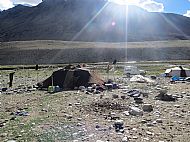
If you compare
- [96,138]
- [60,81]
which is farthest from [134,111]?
[60,81]

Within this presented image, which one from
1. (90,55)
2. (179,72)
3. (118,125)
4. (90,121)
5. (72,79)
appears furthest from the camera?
(90,55)

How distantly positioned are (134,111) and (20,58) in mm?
120996

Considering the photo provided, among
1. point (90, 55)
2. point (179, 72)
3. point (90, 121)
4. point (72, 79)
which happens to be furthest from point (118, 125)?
point (90, 55)

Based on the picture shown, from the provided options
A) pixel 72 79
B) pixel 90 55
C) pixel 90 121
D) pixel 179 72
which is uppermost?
pixel 90 55

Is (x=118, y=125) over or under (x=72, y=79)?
under

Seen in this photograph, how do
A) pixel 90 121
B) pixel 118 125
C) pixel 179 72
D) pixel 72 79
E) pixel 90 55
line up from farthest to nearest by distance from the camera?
pixel 90 55
pixel 179 72
pixel 72 79
pixel 90 121
pixel 118 125

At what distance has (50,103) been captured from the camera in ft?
70.5

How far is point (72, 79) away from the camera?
3056 centimetres

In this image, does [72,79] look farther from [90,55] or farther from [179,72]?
[90,55]

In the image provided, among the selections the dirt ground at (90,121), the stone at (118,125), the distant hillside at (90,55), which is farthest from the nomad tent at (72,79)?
the distant hillside at (90,55)

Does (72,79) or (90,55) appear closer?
(72,79)

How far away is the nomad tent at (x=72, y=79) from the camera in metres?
30.2

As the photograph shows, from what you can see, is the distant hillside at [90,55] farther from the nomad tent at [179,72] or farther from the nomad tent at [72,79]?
the nomad tent at [72,79]

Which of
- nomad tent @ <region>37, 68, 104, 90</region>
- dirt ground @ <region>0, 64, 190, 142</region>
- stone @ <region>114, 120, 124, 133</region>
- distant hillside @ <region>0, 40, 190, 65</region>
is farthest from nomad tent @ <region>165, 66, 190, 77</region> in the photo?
distant hillside @ <region>0, 40, 190, 65</region>
